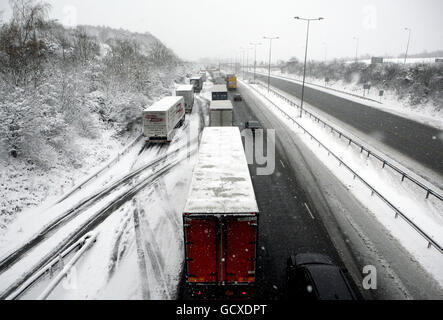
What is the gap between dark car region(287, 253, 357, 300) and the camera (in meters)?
7.23

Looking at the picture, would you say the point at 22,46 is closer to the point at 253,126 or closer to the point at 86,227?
the point at 86,227

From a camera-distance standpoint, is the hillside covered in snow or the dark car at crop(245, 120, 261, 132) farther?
the dark car at crop(245, 120, 261, 132)

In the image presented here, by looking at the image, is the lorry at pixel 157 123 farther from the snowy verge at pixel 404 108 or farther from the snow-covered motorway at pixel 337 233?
the snowy verge at pixel 404 108

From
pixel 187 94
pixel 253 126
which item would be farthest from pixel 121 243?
pixel 187 94

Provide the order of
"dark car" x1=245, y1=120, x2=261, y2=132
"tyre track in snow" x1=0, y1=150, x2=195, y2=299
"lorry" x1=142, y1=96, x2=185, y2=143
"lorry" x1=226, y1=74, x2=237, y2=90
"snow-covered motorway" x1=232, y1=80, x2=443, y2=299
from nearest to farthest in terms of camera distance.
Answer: "snow-covered motorway" x1=232, y1=80, x2=443, y2=299 < "tyre track in snow" x1=0, y1=150, x2=195, y2=299 < "lorry" x1=142, y1=96, x2=185, y2=143 < "dark car" x1=245, y1=120, x2=261, y2=132 < "lorry" x1=226, y1=74, x2=237, y2=90

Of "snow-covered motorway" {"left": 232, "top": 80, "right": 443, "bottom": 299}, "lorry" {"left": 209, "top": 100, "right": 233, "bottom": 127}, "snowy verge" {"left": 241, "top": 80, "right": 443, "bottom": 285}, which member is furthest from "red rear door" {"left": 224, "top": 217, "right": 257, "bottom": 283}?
"lorry" {"left": 209, "top": 100, "right": 233, "bottom": 127}

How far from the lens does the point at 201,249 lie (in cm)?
814

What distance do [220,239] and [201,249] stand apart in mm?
715

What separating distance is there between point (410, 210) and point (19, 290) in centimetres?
1758

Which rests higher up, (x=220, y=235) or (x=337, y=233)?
(x=220, y=235)

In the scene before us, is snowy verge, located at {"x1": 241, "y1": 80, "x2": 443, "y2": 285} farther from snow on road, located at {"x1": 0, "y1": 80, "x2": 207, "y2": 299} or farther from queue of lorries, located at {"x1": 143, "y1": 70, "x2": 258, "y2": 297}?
snow on road, located at {"x1": 0, "y1": 80, "x2": 207, "y2": 299}

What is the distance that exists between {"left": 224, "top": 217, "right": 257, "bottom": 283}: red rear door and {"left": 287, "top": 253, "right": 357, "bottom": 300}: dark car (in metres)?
1.40
